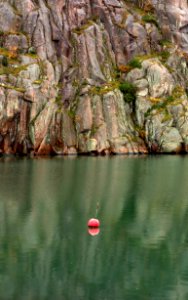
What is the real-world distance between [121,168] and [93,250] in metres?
57.4

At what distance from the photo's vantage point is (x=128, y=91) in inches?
5655

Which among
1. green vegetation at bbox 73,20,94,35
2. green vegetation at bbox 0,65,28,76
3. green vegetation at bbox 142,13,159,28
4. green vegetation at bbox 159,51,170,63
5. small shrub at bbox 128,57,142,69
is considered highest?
green vegetation at bbox 142,13,159,28

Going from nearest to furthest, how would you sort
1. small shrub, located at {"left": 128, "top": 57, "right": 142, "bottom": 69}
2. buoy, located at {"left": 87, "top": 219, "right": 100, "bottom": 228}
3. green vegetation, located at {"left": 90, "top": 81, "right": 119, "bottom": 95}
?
buoy, located at {"left": 87, "top": 219, "right": 100, "bottom": 228}
green vegetation, located at {"left": 90, "top": 81, "right": 119, "bottom": 95}
small shrub, located at {"left": 128, "top": 57, "right": 142, "bottom": 69}

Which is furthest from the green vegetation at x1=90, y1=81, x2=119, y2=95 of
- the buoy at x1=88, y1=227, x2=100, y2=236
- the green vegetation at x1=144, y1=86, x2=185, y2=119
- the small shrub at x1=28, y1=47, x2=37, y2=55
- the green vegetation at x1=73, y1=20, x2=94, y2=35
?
the buoy at x1=88, y1=227, x2=100, y2=236

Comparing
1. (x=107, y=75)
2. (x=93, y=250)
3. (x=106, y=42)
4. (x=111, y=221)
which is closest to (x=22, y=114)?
(x=107, y=75)

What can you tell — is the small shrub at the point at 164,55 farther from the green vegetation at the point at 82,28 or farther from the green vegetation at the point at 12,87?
the green vegetation at the point at 12,87

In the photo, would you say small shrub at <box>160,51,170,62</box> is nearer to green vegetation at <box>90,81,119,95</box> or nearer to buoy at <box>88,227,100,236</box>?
green vegetation at <box>90,81,119,95</box>

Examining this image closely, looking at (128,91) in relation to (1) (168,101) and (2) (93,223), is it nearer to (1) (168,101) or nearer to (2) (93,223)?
(1) (168,101)

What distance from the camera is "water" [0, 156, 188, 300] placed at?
80.0 ft

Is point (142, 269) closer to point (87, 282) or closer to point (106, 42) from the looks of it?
point (87, 282)

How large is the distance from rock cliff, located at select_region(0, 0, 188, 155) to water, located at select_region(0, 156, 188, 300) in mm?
60411

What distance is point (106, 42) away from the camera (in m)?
154

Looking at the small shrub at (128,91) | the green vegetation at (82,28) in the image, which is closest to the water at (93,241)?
the small shrub at (128,91)

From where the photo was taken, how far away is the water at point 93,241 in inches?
960
